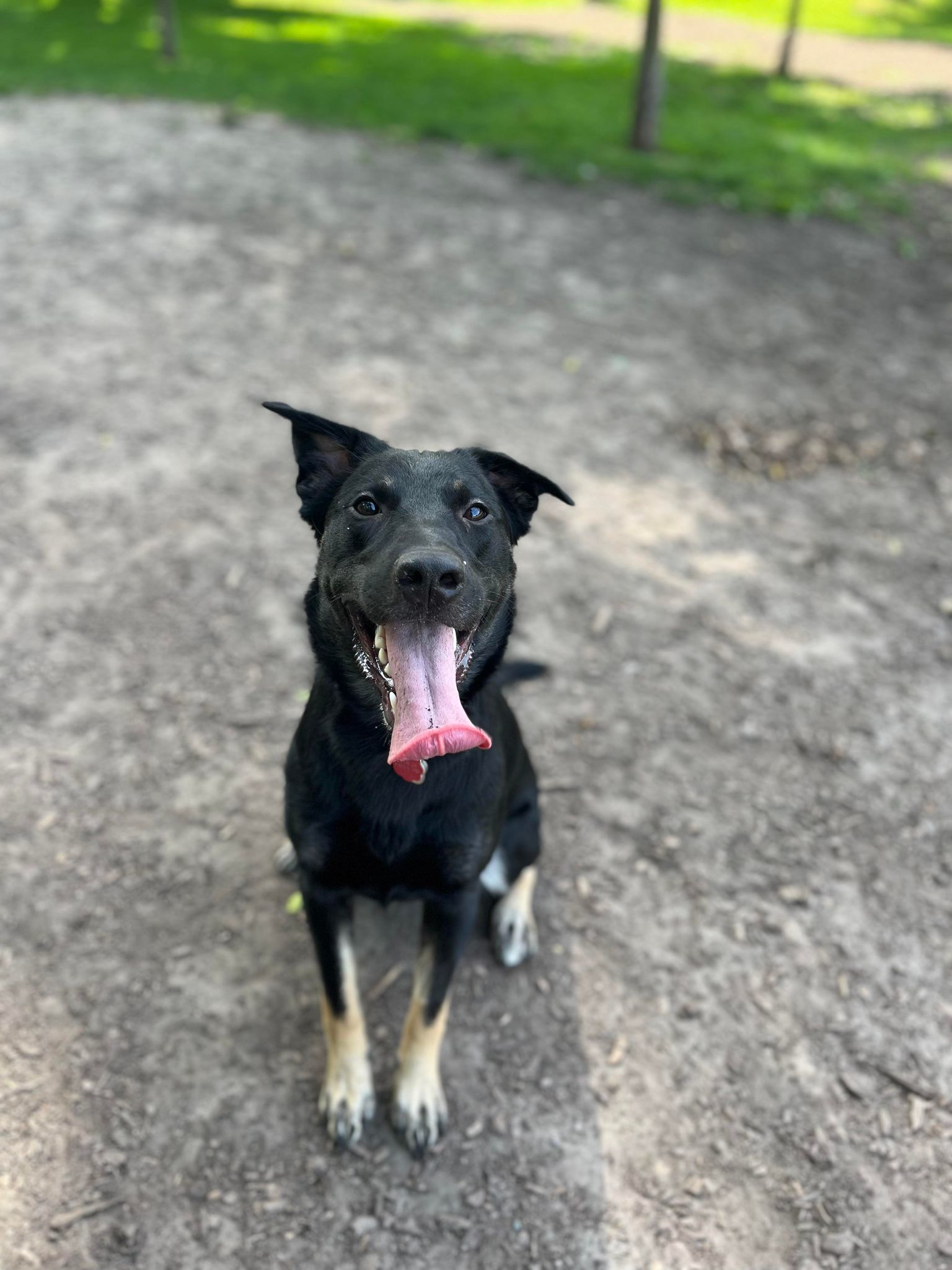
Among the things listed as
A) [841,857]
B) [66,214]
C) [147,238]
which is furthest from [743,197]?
[841,857]

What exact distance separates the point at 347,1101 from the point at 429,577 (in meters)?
1.81

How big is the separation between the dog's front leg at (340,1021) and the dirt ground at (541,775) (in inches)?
3.9

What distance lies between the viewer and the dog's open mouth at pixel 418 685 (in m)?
2.36

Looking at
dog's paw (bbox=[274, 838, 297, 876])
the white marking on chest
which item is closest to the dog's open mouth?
the white marking on chest

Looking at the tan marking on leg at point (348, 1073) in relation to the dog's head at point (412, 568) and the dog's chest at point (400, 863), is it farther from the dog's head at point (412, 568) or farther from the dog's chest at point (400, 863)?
the dog's head at point (412, 568)

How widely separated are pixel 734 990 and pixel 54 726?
10.2 feet

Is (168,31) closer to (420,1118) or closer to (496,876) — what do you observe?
(496,876)

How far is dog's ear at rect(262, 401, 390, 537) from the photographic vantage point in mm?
2887

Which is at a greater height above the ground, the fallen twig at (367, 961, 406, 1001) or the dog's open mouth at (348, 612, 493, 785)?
the dog's open mouth at (348, 612, 493, 785)

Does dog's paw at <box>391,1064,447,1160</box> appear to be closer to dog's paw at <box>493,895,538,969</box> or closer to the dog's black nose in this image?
dog's paw at <box>493,895,538,969</box>

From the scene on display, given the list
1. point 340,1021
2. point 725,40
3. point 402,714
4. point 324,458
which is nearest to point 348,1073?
point 340,1021

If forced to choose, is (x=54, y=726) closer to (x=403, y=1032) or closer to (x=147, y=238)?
(x=403, y=1032)

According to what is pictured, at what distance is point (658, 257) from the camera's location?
9477mm

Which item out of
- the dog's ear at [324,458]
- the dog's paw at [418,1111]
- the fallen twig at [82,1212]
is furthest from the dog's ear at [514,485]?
the fallen twig at [82,1212]
